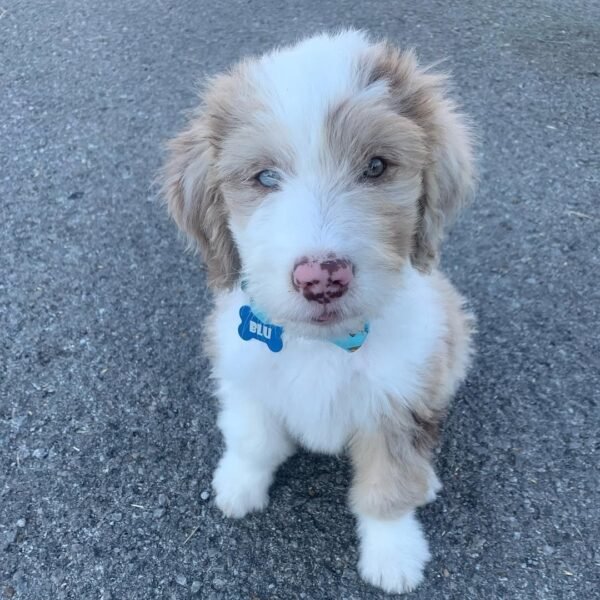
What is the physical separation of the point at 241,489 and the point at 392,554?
65cm

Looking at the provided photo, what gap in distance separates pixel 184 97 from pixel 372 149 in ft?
10.7

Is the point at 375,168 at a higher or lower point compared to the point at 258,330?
higher

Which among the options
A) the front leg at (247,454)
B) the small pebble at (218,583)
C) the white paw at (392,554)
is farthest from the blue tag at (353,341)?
the small pebble at (218,583)

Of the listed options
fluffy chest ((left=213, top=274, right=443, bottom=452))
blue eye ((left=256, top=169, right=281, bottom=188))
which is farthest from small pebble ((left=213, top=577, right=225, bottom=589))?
blue eye ((left=256, top=169, right=281, bottom=188))

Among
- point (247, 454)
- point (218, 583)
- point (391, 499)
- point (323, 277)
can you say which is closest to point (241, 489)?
point (247, 454)

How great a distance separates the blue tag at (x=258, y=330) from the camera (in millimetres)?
2439

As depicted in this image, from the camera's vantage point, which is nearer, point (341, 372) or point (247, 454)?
point (341, 372)

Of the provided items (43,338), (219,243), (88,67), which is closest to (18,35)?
(88,67)

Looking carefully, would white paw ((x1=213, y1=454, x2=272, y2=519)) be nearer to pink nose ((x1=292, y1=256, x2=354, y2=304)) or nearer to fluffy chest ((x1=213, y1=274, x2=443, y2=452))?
fluffy chest ((x1=213, y1=274, x2=443, y2=452))

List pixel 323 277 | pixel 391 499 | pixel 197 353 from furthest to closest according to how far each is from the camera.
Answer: pixel 197 353 → pixel 391 499 → pixel 323 277

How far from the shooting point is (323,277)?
1.91 metres

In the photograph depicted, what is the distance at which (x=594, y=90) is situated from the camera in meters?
5.02

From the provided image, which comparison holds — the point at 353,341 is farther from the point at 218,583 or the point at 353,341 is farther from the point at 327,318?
the point at 218,583

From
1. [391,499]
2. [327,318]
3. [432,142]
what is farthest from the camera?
[391,499]
